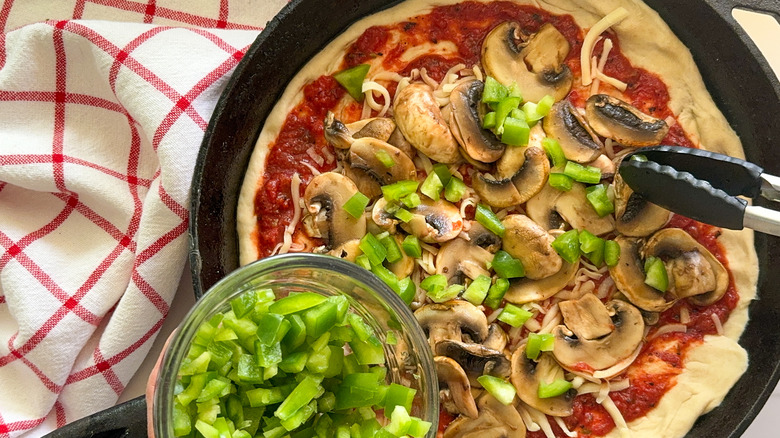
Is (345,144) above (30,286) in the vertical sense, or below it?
above

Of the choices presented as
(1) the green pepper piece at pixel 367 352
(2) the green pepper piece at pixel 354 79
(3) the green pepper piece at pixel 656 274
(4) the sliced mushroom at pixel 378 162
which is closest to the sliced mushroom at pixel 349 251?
(4) the sliced mushroom at pixel 378 162

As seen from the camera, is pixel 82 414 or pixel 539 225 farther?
pixel 82 414

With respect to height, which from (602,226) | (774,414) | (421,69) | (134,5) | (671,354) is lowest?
(774,414)

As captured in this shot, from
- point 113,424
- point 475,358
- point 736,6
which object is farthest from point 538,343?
point 113,424

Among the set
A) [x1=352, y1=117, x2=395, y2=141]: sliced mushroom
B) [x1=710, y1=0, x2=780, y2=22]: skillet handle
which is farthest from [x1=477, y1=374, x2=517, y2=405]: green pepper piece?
[x1=710, y1=0, x2=780, y2=22]: skillet handle

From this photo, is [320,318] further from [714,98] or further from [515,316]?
[714,98]

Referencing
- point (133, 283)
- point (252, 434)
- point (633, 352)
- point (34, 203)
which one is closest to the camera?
point (252, 434)

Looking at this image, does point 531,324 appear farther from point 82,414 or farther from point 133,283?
point 82,414

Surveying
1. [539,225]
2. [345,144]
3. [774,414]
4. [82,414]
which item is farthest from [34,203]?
[774,414]
